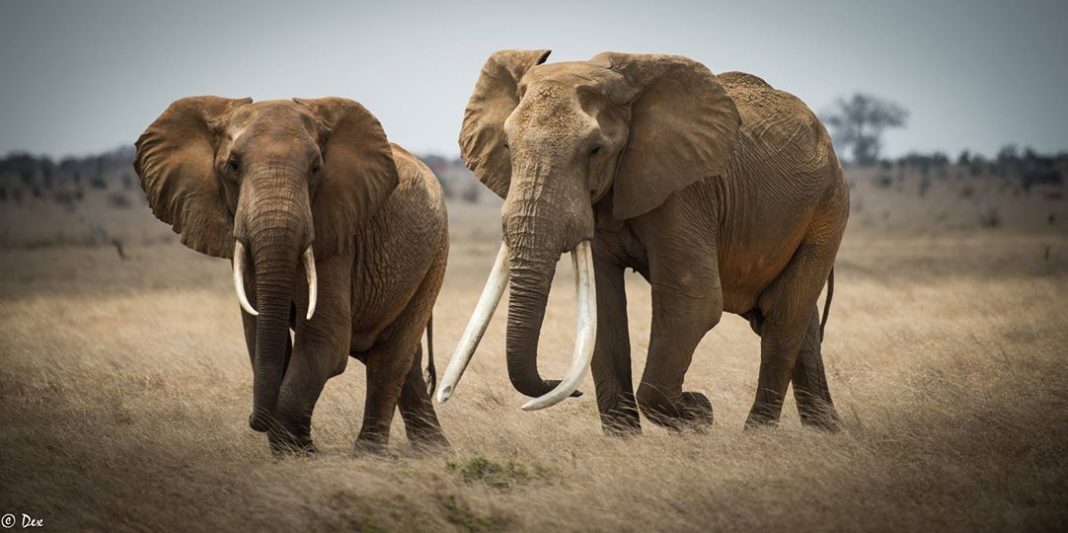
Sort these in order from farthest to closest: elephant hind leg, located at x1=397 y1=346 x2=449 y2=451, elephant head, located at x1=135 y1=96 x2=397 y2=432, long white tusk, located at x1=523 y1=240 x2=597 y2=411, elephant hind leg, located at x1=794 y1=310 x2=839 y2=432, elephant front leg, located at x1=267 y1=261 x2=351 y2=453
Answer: elephant hind leg, located at x1=794 y1=310 x2=839 y2=432 < elephant hind leg, located at x1=397 y1=346 x2=449 y2=451 < elephant front leg, located at x1=267 y1=261 x2=351 y2=453 < elephant head, located at x1=135 y1=96 x2=397 y2=432 < long white tusk, located at x1=523 y1=240 x2=597 y2=411

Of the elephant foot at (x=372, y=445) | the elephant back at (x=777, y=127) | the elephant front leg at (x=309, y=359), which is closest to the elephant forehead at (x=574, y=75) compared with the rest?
the elephant back at (x=777, y=127)

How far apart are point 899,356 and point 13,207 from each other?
33.2 meters

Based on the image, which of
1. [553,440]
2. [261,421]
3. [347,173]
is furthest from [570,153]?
[261,421]

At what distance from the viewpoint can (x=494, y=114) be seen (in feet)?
27.4

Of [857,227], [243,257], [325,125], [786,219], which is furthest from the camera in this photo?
[857,227]

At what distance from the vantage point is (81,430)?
30.7 feet

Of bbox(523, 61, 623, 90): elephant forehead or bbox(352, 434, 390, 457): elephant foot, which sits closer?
bbox(523, 61, 623, 90): elephant forehead

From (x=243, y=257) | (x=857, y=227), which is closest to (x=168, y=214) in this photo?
(x=243, y=257)

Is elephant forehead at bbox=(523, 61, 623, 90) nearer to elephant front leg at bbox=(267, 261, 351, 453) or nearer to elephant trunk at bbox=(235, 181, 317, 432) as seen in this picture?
elephant trunk at bbox=(235, 181, 317, 432)

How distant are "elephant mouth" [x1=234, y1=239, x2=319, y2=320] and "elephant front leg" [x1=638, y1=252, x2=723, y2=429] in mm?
2107

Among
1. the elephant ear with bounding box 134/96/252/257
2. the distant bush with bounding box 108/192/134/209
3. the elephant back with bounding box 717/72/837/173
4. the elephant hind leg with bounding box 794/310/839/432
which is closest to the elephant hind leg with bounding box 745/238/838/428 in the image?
the elephant hind leg with bounding box 794/310/839/432

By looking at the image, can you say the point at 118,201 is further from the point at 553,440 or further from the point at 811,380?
the point at 553,440

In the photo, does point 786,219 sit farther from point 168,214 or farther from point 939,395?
point 168,214

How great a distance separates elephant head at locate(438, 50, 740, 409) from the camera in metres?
7.40
